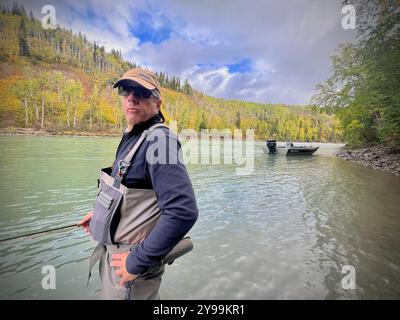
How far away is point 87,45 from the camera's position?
197m

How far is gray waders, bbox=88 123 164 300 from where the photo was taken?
176cm

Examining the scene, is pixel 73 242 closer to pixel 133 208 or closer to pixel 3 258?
pixel 3 258

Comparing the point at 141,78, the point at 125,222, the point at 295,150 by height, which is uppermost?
the point at 141,78

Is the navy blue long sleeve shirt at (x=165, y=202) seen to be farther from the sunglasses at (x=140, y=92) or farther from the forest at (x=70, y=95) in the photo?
the forest at (x=70, y=95)

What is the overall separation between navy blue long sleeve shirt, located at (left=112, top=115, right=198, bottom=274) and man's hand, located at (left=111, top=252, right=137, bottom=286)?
0.05 metres

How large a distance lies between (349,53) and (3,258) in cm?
4637

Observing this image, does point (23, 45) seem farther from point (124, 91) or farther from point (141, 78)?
point (141, 78)

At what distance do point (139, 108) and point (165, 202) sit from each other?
841mm

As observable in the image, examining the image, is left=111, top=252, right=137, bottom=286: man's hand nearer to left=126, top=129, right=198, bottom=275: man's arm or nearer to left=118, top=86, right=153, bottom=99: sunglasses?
left=126, top=129, right=198, bottom=275: man's arm

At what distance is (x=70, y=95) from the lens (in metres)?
97.2
